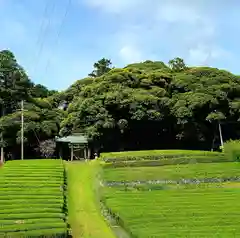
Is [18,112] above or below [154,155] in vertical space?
above

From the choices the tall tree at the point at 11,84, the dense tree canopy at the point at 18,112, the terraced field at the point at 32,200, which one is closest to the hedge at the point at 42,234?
the terraced field at the point at 32,200

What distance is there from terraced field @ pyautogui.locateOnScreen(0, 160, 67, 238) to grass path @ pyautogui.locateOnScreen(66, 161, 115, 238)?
42.3 inches

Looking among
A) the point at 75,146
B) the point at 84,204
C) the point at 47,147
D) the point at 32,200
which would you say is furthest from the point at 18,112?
the point at 32,200

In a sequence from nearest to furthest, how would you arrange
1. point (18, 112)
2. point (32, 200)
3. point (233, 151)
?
point (32, 200), point (233, 151), point (18, 112)

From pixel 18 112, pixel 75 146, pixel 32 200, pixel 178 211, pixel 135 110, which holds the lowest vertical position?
pixel 178 211

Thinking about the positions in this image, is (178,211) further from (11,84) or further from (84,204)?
(11,84)

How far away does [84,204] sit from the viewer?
127 feet

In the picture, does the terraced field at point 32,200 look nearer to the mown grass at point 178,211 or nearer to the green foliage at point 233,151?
the mown grass at point 178,211

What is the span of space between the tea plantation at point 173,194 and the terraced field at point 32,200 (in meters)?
4.15

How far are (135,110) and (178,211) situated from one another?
112ft

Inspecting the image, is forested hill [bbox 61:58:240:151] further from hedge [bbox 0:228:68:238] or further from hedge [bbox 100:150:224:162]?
hedge [bbox 0:228:68:238]

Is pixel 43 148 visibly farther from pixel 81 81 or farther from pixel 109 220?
pixel 109 220

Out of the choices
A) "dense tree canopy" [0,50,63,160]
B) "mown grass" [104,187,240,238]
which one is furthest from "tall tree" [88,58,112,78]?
"mown grass" [104,187,240,238]

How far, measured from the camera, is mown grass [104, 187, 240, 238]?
2633 centimetres
